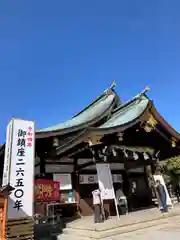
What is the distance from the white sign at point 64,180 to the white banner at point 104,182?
2266 millimetres

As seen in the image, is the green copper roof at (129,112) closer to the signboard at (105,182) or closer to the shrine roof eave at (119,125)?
the shrine roof eave at (119,125)

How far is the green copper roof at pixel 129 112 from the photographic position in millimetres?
12188

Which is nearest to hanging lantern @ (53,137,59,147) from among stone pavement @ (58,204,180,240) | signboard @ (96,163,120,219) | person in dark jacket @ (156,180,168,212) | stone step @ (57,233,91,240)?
signboard @ (96,163,120,219)

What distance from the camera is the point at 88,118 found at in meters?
14.5

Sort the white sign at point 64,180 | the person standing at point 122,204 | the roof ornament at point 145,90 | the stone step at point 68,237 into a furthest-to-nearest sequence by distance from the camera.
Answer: the roof ornament at point 145,90 → the white sign at point 64,180 → the person standing at point 122,204 → the stone step at point 68,237

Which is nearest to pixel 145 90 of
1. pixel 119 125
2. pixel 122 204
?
pixel 119 125

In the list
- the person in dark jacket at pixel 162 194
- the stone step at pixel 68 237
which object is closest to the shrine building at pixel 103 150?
the person in dark jacket at pixel 162 194

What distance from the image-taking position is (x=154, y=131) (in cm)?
1358

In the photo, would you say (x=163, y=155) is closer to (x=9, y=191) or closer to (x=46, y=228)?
(x=46, y=228)

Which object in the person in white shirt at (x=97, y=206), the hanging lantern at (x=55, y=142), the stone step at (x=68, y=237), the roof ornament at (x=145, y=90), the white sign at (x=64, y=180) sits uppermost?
the roof ornament at (x=145, y=90)

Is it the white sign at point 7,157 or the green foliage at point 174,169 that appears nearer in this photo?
the white sign at point 7,157

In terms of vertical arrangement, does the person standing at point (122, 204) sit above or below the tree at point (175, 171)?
below

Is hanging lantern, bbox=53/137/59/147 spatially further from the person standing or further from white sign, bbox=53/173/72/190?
the person standing

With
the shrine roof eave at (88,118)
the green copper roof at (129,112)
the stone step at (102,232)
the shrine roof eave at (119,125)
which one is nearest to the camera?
the stone step at (102,232)
